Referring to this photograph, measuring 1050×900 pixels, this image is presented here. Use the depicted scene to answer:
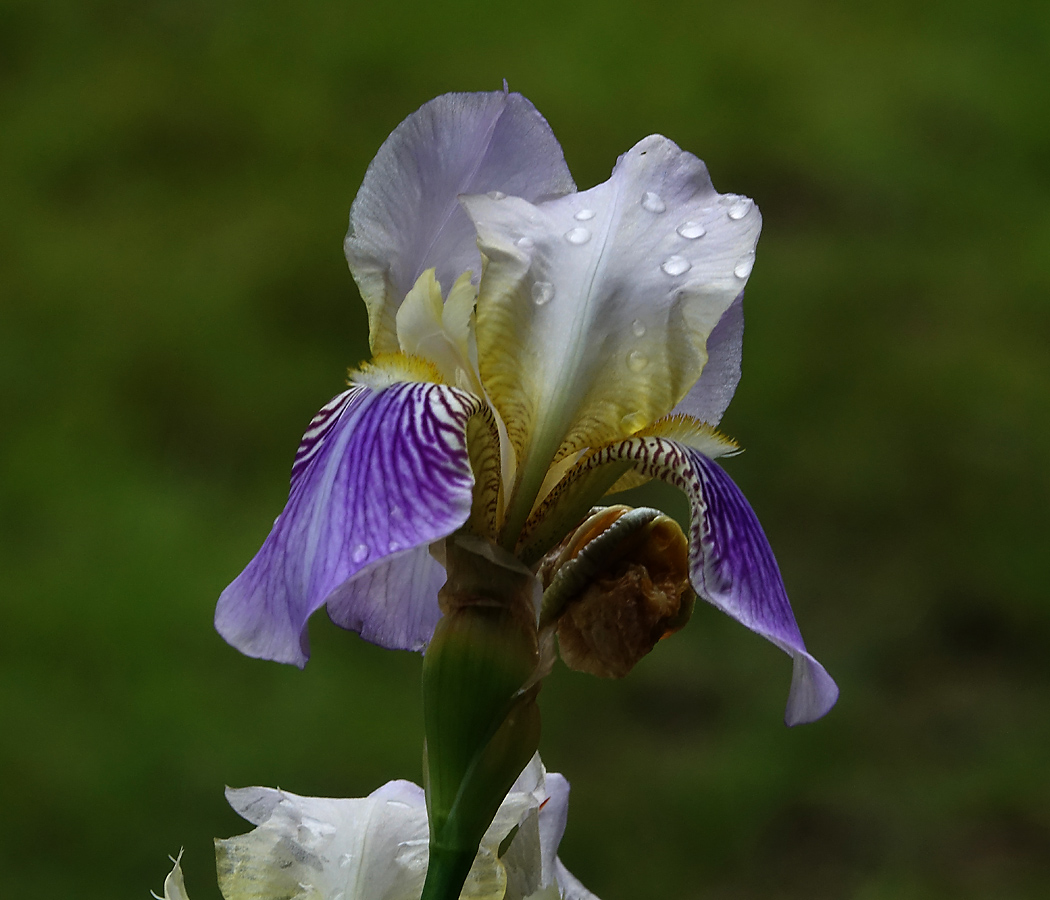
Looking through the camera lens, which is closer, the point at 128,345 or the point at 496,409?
the point at 496,409

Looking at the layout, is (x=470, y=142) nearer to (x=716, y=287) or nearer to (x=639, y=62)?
(x=716, y=287)

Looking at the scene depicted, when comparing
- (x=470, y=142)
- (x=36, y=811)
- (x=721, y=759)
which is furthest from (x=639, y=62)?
(x=470, y=142)

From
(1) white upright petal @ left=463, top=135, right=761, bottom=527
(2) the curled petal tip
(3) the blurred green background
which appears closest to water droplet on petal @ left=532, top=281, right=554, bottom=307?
(1) white upright petal @ left=463, top=135, right=761, bottom=527

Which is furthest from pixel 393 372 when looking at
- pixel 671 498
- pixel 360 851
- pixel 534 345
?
pixel 671 498

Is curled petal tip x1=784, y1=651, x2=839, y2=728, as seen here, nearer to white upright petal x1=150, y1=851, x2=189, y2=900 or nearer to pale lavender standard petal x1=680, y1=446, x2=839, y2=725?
pale lavender standard petal x1=680, y1=446, x2=839, y2=725

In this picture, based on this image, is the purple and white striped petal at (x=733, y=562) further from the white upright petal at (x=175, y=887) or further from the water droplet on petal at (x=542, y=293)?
the white upright petal at (x=175, y=887)

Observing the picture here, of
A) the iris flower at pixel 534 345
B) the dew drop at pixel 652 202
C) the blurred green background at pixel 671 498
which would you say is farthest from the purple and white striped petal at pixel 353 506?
the blurred green background at pixel 671 498
